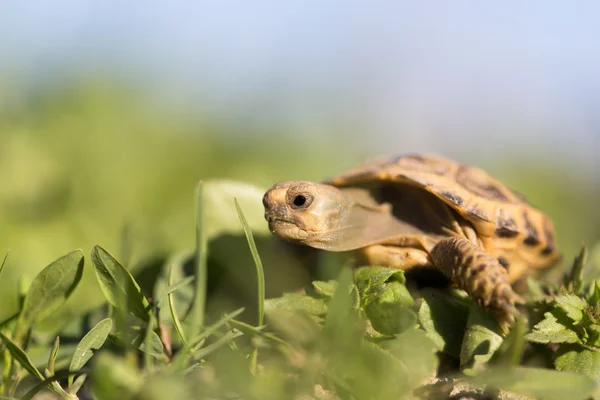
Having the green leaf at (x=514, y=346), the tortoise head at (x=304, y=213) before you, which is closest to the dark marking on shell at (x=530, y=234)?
the tortoise head at (x=304, y=213)

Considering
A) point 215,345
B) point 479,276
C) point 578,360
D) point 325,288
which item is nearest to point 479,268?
point 479,276

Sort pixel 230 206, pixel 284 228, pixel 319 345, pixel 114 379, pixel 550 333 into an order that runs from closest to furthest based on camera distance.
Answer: pixel 114 379
pixel 319 345
pixel 550 333
pixel 284 228
pixel 230 206

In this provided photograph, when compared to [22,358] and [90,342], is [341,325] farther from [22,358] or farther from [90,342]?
[22,358]

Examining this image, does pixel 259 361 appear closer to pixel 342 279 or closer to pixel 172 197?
pixel 342 279

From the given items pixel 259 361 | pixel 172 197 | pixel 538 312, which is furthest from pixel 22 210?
pixel 538 312

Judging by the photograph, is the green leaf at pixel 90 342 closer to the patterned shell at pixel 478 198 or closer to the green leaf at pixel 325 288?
the green leaf at pixel 325 288

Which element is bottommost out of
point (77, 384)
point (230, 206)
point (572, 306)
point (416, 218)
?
point (77, 384)

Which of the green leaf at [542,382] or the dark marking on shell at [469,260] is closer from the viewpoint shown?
the green leaf at [542,382]
